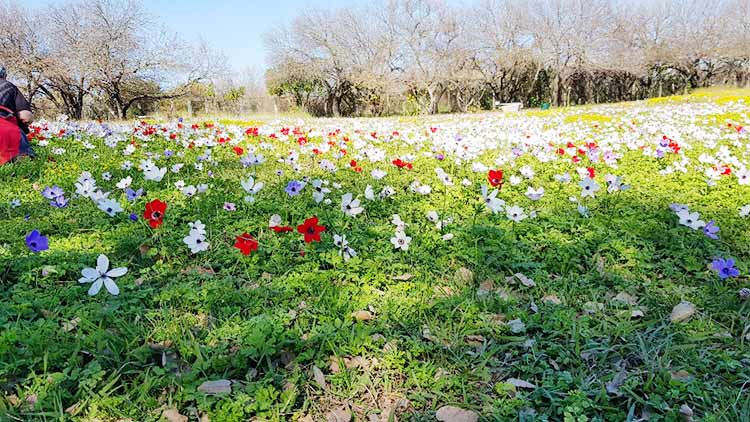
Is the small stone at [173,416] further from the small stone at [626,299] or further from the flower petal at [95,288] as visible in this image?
the small stone at [626,299]

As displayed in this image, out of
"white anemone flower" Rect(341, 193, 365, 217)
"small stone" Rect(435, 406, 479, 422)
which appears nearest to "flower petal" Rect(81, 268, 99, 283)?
"white anemone flower" Rect(341, 193, 365, 217)

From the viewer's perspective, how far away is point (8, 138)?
5.22 meters

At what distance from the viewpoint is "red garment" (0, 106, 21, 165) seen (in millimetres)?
5156

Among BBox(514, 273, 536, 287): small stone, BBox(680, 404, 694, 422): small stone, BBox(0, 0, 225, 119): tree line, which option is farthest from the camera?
BBox(0, 0, 225, 119): tree line

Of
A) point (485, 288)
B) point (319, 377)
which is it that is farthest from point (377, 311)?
point (485, 288)

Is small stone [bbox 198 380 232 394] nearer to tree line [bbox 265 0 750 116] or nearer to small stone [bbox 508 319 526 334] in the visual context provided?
small stone [bbox 508 319 526 334]

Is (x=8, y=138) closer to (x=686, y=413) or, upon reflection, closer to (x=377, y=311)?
(x=377, y=311)

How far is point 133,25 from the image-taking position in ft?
89.0

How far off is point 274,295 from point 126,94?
32992mm

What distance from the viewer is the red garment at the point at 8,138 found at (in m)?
5.16

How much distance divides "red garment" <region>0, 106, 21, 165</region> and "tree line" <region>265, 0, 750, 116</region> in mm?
32211

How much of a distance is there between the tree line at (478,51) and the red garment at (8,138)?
3221 centimetres

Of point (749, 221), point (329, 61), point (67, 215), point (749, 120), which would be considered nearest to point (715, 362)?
point (749, 221)

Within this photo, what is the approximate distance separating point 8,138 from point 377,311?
17.6 ft
